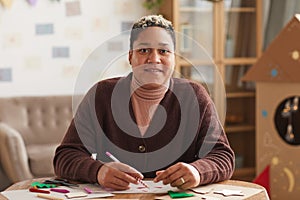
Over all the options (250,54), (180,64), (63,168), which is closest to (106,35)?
(180,64)

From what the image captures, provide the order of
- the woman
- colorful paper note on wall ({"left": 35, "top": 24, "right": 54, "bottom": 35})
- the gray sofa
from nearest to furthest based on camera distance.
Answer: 1. the woman
2. the gray sofa
3. colorful paper note on wall ({"left": 35, "top": 24, "right": 54, "bottom": 35})

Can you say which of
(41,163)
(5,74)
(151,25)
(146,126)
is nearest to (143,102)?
(146,126)

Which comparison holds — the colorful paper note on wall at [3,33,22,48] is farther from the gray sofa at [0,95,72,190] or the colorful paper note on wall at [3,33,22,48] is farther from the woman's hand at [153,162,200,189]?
the woman's hand at [153,162,200,189]

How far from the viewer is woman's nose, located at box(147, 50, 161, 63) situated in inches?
58.1

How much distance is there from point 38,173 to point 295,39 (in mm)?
1764

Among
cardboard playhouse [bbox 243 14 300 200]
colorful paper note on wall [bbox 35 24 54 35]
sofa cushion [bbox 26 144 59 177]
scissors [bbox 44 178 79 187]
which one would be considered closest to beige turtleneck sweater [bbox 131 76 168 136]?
scissors [bbox 44 178 79 187]

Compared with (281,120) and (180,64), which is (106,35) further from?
(281,120)

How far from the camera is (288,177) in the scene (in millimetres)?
3205

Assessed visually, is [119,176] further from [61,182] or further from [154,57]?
[154,57]

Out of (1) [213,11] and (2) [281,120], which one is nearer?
(2) [281,120]

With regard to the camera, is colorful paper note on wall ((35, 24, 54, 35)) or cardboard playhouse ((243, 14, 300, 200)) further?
colorful paper note on wall ((35, 24, 54, 35))

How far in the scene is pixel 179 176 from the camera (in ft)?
4.72

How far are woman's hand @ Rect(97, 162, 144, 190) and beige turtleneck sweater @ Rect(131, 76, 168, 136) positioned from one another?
0.45 feet

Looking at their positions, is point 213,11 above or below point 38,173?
above
